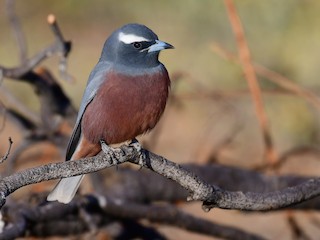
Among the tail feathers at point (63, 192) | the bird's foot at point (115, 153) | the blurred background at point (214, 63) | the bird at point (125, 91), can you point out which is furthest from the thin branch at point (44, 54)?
the blurred background at point (214, 63)

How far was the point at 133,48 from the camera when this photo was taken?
436 centimetres

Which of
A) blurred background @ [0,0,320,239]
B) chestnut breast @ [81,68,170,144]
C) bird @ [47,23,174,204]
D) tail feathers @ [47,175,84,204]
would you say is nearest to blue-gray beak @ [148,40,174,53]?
bird @ [47,23,174,204]

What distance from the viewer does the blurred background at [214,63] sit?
8469 millimetres

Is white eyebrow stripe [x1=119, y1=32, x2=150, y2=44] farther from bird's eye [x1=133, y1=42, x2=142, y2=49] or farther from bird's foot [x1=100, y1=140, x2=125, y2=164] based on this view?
bird's foot [x1=100, y1=140, x2=125, y2=164]

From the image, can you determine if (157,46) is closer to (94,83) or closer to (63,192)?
(94,83)

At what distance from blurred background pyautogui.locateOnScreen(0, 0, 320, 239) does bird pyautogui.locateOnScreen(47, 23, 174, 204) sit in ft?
9.86

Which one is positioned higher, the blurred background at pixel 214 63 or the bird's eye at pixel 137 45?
the blurred background at pixel 214 63

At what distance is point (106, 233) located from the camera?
5355mm

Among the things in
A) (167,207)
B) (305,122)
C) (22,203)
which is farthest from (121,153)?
(305,122)

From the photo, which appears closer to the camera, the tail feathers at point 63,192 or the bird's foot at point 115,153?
the bird's foot at point 115,153

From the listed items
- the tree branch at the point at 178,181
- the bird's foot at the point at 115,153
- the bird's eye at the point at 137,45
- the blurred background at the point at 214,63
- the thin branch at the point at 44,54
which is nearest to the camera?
the tree branch at the point at 178,181

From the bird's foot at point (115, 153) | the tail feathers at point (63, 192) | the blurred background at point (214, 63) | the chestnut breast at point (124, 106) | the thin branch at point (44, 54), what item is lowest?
the tail feathers at point (63, 192)

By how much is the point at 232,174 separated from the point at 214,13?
527 cm

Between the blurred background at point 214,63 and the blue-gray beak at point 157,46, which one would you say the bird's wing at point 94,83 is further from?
the blurred background at point 214,63
